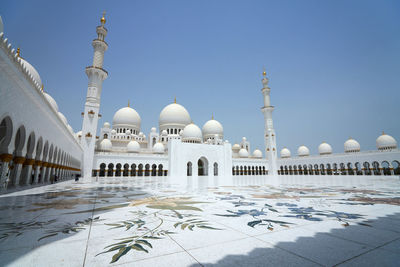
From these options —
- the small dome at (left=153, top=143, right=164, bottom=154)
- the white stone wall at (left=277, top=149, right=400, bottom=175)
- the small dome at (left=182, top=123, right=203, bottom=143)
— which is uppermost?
the small dome at (left=182, top=123, right=203, bottom=143)

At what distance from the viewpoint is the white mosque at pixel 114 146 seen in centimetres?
760

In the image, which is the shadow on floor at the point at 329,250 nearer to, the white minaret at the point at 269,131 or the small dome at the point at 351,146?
the white minaret at the point at 269,131

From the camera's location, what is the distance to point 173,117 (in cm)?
3612

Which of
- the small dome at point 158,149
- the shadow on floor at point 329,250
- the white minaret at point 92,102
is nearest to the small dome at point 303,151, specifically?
the small dome at point 158,149

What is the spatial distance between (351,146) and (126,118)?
3902 cm

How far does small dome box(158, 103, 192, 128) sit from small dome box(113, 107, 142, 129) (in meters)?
4.42

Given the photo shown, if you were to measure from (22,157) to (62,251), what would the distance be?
30.5 ft

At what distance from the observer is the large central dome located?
36.1 metres

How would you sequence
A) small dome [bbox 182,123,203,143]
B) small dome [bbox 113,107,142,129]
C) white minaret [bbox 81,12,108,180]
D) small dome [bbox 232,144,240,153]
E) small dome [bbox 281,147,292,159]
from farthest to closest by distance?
small dome [bbox 232,144,240,153], small dome [bbox 281,147,292,159], small dome [bbox 113,107,142,129], small dome [bbox 182,123,203,143], white minaret [bbox 81,12,108,180]

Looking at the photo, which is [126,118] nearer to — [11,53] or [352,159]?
[11,53]

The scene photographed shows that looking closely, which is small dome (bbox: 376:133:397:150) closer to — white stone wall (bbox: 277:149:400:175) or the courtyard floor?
white stone wall (bbox: 277:149:400:175)

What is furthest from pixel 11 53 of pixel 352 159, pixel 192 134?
pixel 352 159

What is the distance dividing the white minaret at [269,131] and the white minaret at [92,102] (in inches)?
1050

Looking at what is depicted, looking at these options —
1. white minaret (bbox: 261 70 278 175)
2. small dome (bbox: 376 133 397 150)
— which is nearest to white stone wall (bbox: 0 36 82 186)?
white minaret (bbox: 261 70 278 175)
